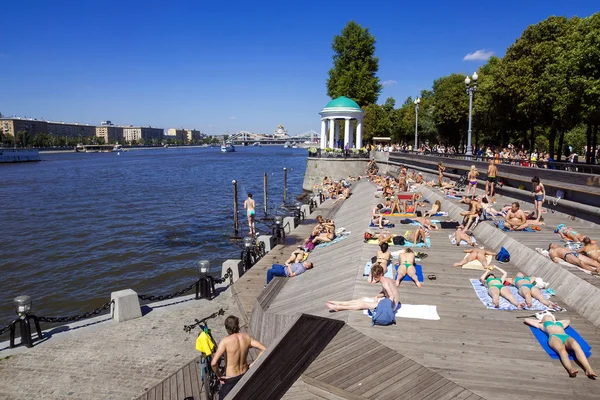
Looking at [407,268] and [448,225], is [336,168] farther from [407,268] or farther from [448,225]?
[407,268]

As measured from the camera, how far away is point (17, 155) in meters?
109

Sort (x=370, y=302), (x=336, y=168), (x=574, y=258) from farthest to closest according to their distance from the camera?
(x=336, y=168)
(x=574, y=258)
(x=370, y=302)

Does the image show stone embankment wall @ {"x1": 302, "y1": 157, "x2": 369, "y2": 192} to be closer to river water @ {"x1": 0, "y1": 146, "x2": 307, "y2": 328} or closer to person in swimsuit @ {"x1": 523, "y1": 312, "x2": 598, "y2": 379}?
river water @ {"x1": 0, "y1": 146, "x2": 307, "y2": 328}

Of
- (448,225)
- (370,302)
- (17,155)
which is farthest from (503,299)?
(17,155)

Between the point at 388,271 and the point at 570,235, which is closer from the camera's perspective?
the point at 388,271

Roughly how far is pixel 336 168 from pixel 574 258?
1384 inches

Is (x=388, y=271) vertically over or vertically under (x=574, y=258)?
under

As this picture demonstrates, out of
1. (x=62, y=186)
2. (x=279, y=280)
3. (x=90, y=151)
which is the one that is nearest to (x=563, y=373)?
(x=279, y=280)

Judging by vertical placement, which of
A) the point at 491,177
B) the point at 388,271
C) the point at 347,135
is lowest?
the point at 388,271

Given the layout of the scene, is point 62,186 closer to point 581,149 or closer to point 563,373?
point 563,373

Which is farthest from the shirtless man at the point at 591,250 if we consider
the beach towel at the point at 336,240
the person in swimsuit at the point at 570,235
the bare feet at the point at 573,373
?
the beach towel at the point at 336,240

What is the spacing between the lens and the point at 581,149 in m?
57.5

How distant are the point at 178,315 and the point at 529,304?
778 cm

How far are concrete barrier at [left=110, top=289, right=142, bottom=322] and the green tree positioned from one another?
50929 mm
